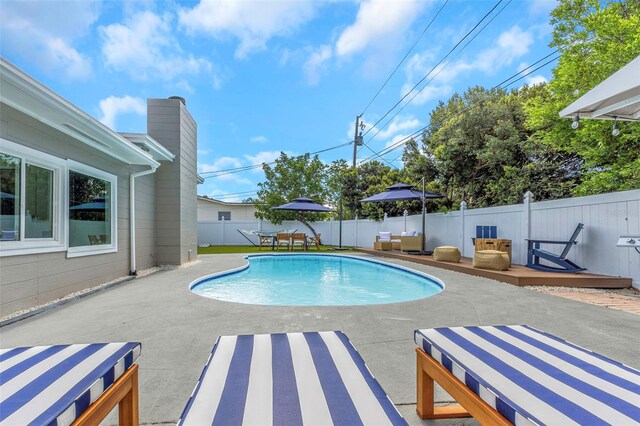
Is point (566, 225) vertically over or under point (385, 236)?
over

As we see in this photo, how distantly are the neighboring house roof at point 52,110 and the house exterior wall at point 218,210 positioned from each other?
17.0 meters

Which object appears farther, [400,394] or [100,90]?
[100,90]

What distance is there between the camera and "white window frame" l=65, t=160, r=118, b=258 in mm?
4821

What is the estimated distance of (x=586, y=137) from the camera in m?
7.51

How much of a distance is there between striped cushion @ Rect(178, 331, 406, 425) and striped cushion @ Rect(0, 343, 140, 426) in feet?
1.26

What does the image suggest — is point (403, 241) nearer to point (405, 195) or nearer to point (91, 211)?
point (405, 195)

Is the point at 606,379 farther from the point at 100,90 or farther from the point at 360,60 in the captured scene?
the point at 360,60

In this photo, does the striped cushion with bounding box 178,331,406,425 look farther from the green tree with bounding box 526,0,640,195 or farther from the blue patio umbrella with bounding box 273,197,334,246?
the blue patio umbrella with bounding box 273,197,334,246

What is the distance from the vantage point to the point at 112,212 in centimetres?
606

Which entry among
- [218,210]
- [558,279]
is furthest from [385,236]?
[218,210]

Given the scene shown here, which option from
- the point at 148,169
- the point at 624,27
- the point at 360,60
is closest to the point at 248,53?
the point at 360,60

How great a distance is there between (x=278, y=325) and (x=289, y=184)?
14984mm

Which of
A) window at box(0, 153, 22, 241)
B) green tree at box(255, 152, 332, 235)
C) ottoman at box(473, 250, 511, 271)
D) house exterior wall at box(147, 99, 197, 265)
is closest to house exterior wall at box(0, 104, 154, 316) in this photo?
window at box(0, 153, 22, 241)

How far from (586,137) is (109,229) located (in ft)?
35.4
